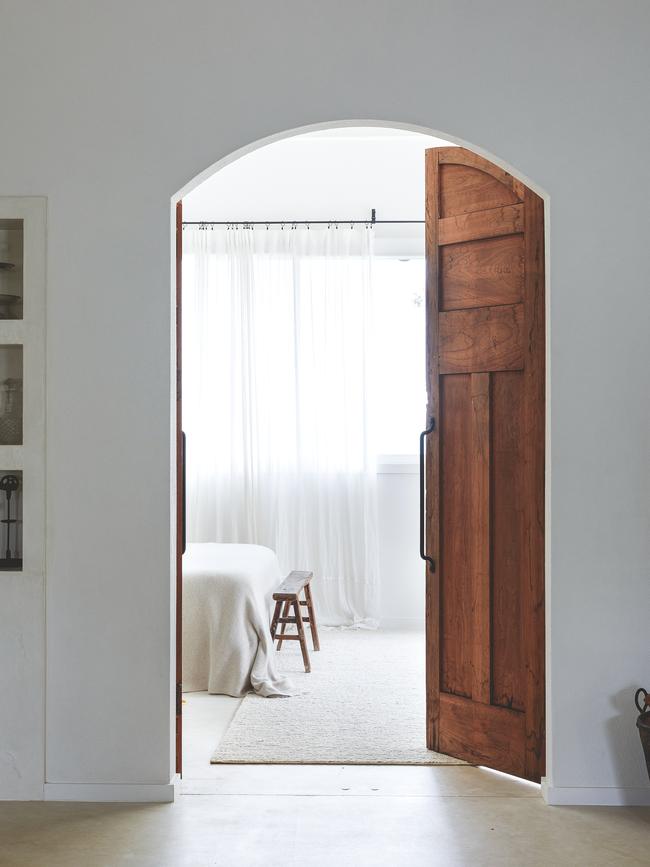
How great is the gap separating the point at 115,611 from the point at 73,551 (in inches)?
10.3

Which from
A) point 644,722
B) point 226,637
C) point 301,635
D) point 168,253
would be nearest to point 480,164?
point 168,253

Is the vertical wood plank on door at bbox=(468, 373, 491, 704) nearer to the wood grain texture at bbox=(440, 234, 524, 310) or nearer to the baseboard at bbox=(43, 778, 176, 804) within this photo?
the wood grain texture at bbox=(440, 234, 524, 310)

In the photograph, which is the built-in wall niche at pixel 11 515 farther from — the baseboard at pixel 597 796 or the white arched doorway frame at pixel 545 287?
the baseboard at pixel 597 796

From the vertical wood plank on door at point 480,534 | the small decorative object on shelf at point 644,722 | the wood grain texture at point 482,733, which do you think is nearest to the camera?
the small decorative object on shelf at point 644,722

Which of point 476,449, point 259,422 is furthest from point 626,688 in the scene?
point 259,422

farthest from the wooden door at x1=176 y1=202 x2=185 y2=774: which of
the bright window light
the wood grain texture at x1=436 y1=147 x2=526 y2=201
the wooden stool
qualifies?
the bright window light

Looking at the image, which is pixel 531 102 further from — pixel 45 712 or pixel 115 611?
pixel 45 712

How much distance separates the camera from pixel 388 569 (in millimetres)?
6246

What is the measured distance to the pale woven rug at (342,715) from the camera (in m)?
3.64

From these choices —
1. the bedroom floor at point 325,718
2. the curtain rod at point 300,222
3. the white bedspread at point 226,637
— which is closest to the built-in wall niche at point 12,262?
the white bedspread at point 226,637

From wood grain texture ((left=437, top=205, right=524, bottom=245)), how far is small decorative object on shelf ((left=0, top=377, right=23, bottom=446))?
5.87 feet

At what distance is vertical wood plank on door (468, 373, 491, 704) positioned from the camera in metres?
3.46

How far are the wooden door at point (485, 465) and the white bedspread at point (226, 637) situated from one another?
120 centimetres

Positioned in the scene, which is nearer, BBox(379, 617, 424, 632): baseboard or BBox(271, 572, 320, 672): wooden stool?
BBox(271, 572, 320, 672): wooden stool
